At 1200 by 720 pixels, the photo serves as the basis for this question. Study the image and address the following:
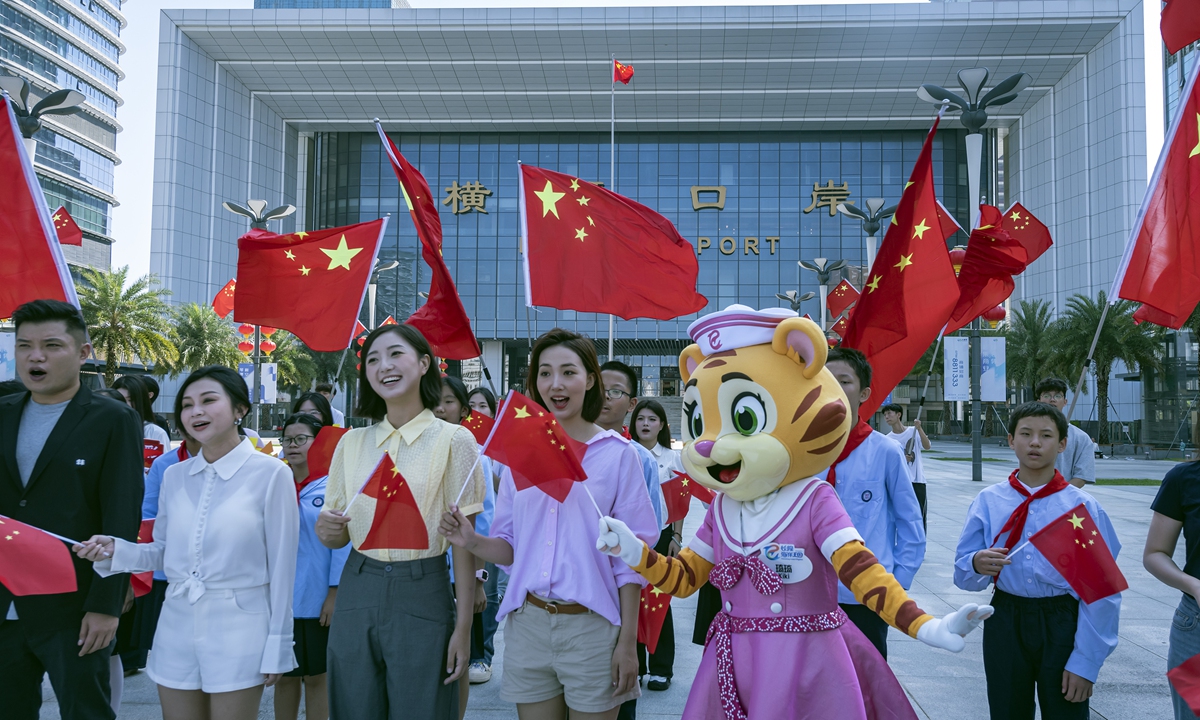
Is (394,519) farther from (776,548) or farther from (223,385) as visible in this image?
Answer: (776,548)

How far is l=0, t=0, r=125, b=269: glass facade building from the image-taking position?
47344mm

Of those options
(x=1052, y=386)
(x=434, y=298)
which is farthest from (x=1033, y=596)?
(x=1052, y=386)

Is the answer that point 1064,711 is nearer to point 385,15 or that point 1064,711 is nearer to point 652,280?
point 652,280

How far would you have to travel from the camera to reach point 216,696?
2750 millimetres

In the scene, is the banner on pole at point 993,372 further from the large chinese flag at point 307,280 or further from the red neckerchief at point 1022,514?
the large chinese flag at point 307,280

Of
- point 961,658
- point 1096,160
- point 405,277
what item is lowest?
point 961,658

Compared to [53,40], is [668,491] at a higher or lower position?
lower

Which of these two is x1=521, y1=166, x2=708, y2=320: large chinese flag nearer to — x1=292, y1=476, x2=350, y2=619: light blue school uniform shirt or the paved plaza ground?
x1=292, y1=476, x2=350, y2=619: light blue school uniform shirt

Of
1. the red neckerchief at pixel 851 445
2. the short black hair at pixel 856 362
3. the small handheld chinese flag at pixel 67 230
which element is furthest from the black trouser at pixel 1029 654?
the small handheld chinese flag at pixel 67 230

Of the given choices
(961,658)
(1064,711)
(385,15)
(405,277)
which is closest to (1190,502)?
(1064,711)

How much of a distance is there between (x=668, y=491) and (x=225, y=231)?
4250 centimetres

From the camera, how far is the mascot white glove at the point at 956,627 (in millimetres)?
2000

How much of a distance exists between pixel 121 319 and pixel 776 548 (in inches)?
1147

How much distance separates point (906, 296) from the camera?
4.20 m
